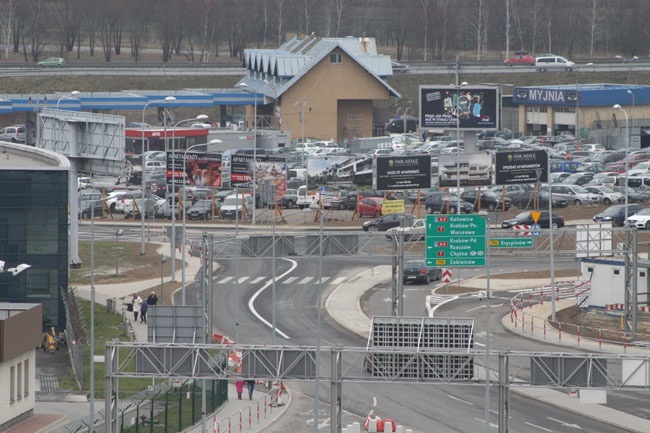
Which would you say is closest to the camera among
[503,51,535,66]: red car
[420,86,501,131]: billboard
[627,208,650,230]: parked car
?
[627,208,650,230]: parked car

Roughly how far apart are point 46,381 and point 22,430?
22.1ft

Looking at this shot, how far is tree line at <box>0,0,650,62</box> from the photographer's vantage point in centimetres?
16175

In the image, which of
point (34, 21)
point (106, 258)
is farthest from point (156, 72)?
point (106, 258)

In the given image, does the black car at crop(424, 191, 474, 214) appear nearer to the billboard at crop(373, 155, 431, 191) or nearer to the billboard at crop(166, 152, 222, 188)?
the billboard at crop(373, 155, 431, 191)

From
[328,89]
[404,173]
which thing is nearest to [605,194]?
[404,173]

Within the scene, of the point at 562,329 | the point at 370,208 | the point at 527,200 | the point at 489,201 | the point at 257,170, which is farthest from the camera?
the point at 527,200

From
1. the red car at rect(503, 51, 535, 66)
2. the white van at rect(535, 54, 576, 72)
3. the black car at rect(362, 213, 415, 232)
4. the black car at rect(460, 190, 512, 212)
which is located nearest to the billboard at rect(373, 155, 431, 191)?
the black car at rect(362, 213, 415, 232)

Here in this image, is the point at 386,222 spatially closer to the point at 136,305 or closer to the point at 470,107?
the point at 470,107

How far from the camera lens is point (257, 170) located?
292 feet

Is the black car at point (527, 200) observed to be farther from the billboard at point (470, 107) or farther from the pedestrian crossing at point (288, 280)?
the pedestrian crossing at point (288, 280)

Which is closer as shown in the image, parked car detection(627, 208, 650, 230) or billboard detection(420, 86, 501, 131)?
parked car detection(627, 208, 650, 230)

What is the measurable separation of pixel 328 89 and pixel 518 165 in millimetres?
43473

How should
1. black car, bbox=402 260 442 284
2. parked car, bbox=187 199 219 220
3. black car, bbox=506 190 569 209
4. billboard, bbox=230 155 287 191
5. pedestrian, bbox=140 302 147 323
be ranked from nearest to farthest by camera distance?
pedestrian, bbox=140 302 147 323 < black car, bbox=402 260 442 284 < billboard, bbox=230 155 287 191 < black car, bbox=506 190 569 209 < parked car, bbox=187 199 219 220

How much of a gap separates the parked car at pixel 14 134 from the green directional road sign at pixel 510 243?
216 ft
